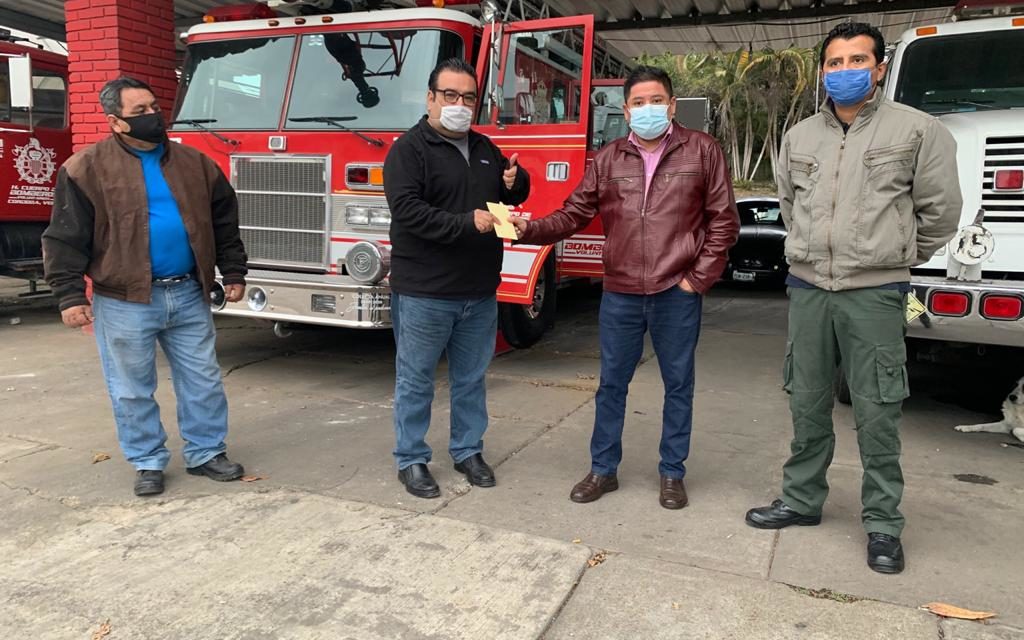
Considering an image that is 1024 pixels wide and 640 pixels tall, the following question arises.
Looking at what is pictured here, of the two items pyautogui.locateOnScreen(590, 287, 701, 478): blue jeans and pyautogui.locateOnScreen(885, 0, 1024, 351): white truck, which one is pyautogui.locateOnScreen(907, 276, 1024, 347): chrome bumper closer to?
pyautogui.locateOnScreen(885, 0, 1024, 351): white truck

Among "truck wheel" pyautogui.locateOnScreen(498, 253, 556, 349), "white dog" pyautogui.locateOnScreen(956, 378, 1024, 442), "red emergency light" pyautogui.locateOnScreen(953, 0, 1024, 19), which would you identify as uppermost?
"red emergency light" pyautogui.locateOnScreen(953, 0, 1024, 19)

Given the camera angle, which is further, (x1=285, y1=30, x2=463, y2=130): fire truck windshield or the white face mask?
(x1=285, y1=30, x2=463, y2=130): fire truck windshield

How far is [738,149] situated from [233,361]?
86.5ft

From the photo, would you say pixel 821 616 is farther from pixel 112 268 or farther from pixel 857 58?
pixel 112 268

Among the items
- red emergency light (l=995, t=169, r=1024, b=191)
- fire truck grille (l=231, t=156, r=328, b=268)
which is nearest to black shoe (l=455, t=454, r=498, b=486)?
fire truck grille (l=231, t=156, r=328, b=268)

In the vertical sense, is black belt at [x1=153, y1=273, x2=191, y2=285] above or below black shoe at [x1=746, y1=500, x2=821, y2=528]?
above

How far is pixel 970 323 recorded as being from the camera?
4.07 metres

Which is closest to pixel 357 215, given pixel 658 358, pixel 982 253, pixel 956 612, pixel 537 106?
pixel 537 106

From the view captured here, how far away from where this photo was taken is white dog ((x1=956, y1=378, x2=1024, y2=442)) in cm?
458

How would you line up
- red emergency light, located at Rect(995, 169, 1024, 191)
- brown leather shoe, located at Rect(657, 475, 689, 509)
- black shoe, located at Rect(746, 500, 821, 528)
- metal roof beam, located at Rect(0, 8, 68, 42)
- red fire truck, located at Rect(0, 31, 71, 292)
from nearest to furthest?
black shoe, located at Rect(746, 500, 821, 528), brown leather shoe, located at Rect(657, 475, 689, 509), red emergency light, located at Rect(995, 169, 1024, 191), red fire truck, located at Rect(0, 31, 71, 292), metal roof beam, located at Rect(0, 8, 68, 42)

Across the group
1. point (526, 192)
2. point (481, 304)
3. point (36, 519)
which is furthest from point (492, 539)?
point (36, 519)

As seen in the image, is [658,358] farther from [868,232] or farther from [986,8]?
[986,8]

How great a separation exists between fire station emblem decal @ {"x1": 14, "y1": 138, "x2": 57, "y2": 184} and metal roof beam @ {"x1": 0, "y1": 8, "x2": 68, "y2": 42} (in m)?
2.16

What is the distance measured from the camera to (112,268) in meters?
3.59
